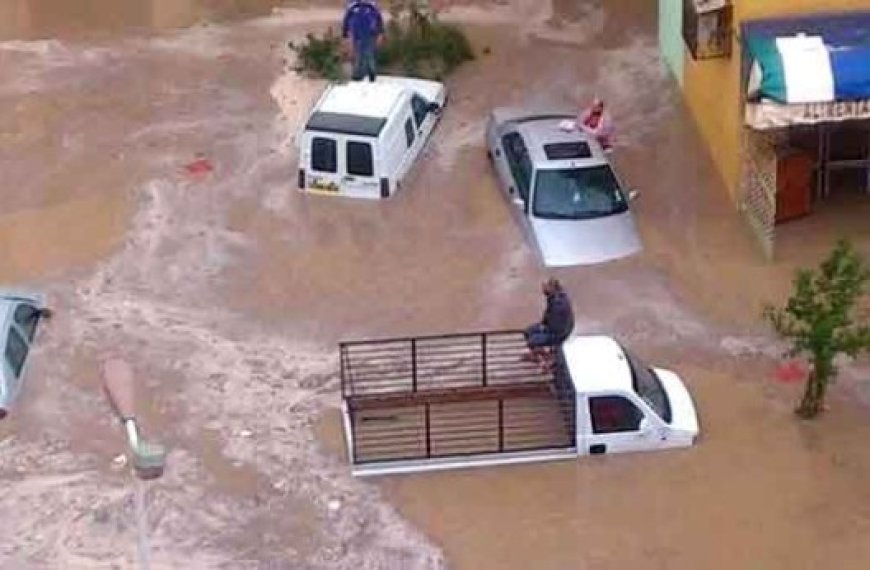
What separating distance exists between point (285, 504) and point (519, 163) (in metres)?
6.89

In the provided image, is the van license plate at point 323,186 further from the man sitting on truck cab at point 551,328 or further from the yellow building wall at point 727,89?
the man sitting on truck cab at point 551,328

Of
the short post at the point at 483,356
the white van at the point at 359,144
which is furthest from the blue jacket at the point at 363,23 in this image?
the short post at the point at 483,356

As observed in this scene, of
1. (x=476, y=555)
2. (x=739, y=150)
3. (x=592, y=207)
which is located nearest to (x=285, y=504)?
(x=476, y=555)

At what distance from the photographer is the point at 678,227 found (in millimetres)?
26953

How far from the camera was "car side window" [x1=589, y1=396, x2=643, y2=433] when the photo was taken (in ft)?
72.7

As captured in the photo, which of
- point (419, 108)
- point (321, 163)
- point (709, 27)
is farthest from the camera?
point (419, 108)

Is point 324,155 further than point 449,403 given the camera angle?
Yes

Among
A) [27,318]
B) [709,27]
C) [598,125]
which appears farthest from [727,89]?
[27,318]

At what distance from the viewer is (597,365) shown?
22.5m

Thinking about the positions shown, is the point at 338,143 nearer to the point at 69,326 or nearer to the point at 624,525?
the point at 69,326

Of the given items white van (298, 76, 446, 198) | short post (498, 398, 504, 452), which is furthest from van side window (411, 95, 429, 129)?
short post (498, 398, 504, 452)

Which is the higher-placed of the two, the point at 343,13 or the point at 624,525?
the point at 343,13

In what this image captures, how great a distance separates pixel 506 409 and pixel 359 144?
5.57 m

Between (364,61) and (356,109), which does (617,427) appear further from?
(364,61)
